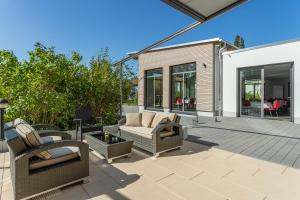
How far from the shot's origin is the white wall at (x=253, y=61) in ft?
26.2

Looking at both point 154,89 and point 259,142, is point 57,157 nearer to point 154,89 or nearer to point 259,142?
point 259,142

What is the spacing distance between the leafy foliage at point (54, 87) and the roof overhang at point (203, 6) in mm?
4298

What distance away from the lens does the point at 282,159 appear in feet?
12.5

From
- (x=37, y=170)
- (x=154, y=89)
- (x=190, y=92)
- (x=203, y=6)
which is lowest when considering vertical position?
(x=37, y=170)

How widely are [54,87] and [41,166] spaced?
4139 millimetres

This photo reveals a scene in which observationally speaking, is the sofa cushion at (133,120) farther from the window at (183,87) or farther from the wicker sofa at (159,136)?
the window at (183,87)

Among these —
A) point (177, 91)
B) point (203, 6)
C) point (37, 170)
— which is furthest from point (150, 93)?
point (37, 170)

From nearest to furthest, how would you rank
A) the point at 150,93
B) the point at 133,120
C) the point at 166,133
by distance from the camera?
the point at 166,133 → the point at 133,120 → the point at 150,93

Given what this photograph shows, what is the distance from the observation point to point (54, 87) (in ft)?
20.0

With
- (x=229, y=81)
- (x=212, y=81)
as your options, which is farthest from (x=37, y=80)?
(x=229, y=81)

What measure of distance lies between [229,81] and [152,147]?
25.4 feet

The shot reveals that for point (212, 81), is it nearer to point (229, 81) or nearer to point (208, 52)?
point (229, 81)

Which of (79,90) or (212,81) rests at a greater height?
(212,81)

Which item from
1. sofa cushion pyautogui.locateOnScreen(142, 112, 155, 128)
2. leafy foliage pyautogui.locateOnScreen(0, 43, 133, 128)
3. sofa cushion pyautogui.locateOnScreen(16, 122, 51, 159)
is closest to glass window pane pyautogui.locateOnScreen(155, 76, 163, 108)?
leafy foliage pyautogui.locateOnScreen(0, 43, 133, 128)
